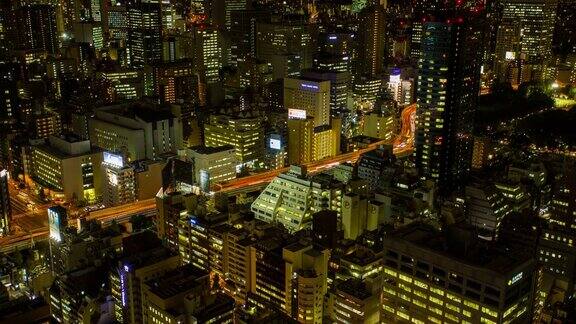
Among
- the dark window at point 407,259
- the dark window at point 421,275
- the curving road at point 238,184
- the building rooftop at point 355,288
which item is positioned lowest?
the curving road at point 238,184

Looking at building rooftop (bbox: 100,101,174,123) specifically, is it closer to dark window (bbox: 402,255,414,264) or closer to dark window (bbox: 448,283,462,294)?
dark window (bbox: 402,255,414,264)

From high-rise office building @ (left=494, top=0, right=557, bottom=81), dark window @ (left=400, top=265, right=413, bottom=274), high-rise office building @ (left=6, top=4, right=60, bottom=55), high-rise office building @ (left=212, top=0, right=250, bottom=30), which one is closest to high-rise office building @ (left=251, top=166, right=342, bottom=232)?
dark window @ (left=400, top=265, right=413, bottom=274)

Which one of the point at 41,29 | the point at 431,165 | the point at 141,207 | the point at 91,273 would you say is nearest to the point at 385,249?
the point at 91,273

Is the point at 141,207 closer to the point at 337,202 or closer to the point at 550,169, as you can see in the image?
the point at 337,202

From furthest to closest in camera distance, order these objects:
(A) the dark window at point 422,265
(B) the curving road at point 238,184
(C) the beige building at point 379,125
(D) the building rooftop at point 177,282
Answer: (C) the beige building at point 379,125
(B) the curving road at point 238,184
(D) the building rooftop at point 177,282
(A) the dark window at point 422,265

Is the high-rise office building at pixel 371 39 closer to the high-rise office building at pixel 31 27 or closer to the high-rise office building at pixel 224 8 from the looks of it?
the high-rise office building at pixel 224 8

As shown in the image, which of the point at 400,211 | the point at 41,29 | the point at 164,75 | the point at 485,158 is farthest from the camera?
the point at 41,29

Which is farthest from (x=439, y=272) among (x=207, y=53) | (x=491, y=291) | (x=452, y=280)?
(x=207, y=53)

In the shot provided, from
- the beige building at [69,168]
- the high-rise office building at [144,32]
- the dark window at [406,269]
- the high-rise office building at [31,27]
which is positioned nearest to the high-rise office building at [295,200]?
the beige building at [69,168]
